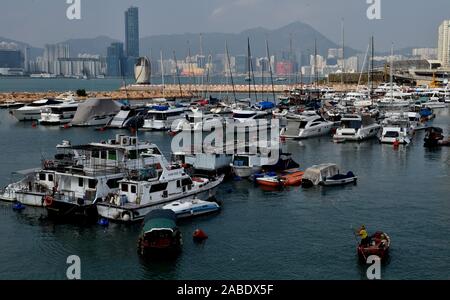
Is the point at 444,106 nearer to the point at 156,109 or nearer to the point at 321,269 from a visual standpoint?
the point at 156,109


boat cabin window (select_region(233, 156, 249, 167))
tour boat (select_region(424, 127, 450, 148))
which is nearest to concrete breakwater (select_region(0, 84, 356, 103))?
tour boat (select_region(424, 127, 450, 148))

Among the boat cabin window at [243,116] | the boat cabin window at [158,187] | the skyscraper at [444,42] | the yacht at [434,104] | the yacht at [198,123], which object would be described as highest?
the skyscraper at [444,42]

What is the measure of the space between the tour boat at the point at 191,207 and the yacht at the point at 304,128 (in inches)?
868

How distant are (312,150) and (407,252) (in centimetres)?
2086

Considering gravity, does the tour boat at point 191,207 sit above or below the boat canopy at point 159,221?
below

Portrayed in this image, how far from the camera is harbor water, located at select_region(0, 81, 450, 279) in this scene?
16.6 metres

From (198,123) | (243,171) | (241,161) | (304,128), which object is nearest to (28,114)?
(198,123)

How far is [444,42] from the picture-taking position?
561 ft

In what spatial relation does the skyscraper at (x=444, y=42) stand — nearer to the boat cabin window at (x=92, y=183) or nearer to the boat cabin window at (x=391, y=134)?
the boat cabin window at (x=391, y=134)

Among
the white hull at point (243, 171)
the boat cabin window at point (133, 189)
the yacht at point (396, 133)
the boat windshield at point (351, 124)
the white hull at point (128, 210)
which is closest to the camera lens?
the white hull at point (128, 210)

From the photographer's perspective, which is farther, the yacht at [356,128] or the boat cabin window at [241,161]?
the yacht at [356,128]

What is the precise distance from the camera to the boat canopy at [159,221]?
1783cm

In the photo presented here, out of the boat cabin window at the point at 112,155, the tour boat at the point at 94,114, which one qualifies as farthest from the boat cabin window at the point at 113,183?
the tour boat at the point at 94,114

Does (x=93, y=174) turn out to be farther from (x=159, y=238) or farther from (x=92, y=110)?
(x=92, y=110)
